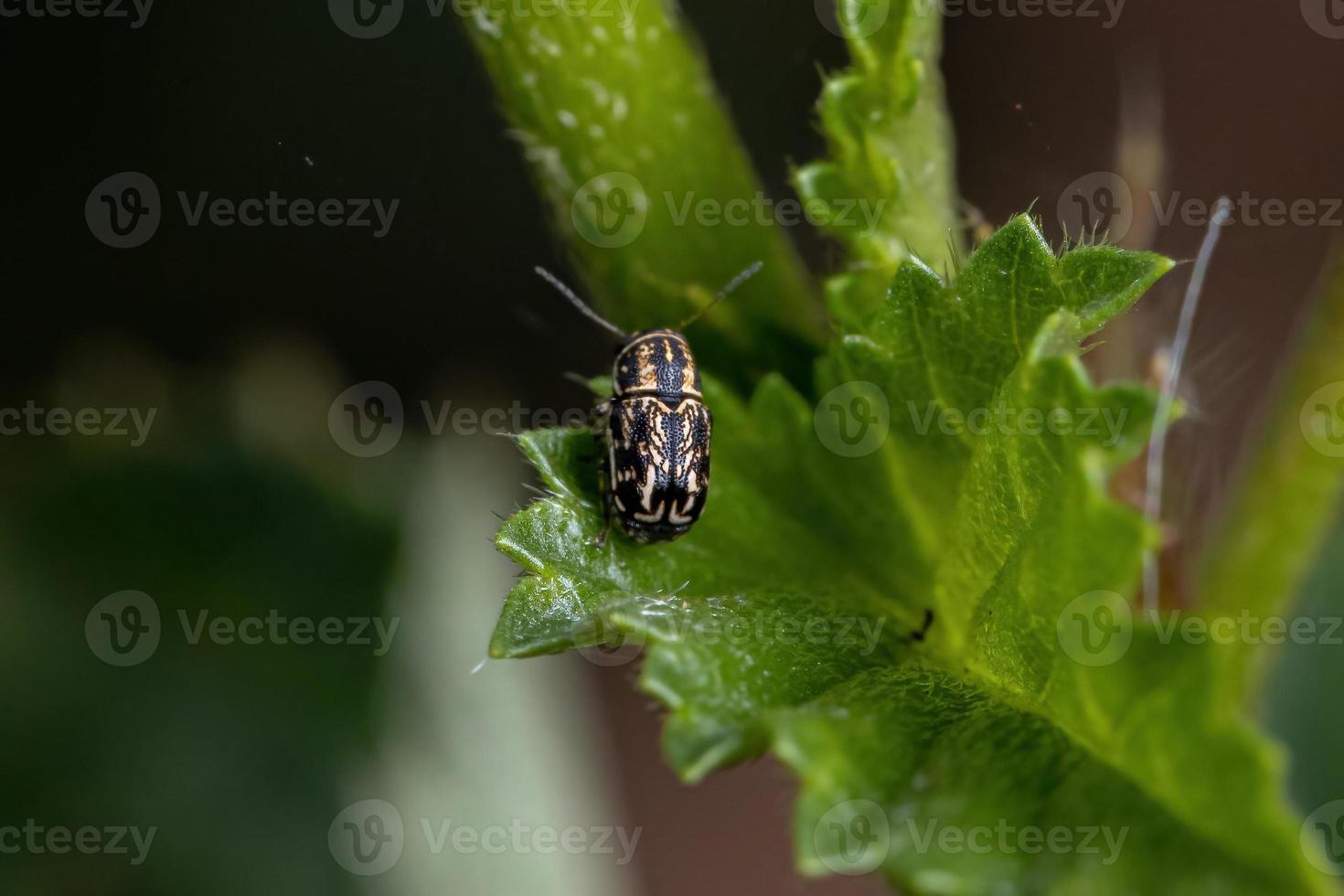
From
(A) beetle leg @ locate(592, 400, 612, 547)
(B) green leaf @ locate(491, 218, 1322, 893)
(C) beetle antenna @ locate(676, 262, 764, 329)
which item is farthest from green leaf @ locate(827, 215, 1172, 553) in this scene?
(A) beetle leg @ locate(592, 400, 612, 547)

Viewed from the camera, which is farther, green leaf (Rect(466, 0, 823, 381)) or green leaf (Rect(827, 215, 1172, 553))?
green leaf (Rect(466, 0, 823, 381))

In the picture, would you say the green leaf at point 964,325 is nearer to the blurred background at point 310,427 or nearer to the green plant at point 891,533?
the green plant at point 891,533

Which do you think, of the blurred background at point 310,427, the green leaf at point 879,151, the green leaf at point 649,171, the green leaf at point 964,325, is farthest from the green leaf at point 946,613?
the blurred background at point 310,427

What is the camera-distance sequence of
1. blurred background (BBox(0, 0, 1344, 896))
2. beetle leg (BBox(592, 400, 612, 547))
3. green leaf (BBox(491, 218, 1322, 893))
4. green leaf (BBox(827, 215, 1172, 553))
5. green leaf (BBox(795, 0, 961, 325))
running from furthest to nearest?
blurred background (BBox(0, 0, 1344, 896)), beetle leg (BBox(592, 400, 612, 547)), green leaf (BBox(795, 0, 961, 325)), green leaf (BBox(827, 215, 1172, 553)), green leaf (BBox(491, 218, 1322, 893))

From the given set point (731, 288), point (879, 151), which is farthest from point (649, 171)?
point (879, 151)

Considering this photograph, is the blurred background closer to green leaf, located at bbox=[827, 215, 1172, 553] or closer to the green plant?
the green plant
